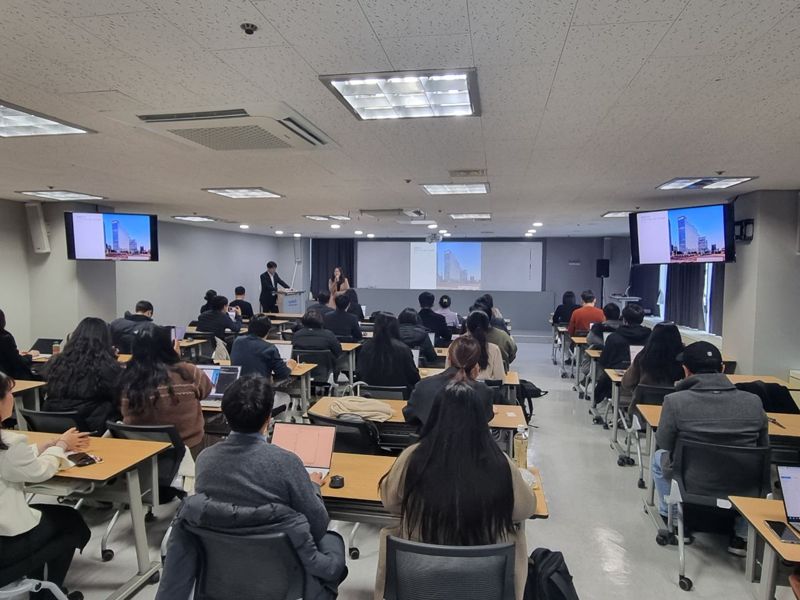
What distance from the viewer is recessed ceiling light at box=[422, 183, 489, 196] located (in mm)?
5172

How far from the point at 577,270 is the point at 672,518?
11.4m

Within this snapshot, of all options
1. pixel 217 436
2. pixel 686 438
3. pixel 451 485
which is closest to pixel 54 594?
pixel 217 436

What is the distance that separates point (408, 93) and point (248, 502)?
2056 mm

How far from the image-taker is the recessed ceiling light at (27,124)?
288 centimetres

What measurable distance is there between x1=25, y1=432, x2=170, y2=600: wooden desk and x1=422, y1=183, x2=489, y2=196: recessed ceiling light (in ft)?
12.1

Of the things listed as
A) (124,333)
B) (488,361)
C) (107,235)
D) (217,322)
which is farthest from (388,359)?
(107,235)

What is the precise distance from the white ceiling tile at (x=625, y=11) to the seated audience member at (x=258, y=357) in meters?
3.40

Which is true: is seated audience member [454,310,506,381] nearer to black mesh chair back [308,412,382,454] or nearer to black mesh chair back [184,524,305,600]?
black mesh chair back [308,412,382,454]

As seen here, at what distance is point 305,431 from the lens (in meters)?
2.31

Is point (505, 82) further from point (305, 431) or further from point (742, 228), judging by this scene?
point (742, 228)

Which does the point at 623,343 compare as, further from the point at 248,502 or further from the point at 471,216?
the point at 248,502

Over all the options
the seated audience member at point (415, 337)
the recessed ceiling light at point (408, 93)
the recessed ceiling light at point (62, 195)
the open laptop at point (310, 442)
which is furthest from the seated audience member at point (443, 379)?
the recessed ceiling light at point (62, 195)

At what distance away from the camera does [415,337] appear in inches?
209

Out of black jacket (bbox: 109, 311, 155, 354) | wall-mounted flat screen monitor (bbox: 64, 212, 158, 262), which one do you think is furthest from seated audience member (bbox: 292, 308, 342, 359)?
wall-mounted flat screen monitor (bbox: 64, 212, 158, 262)
